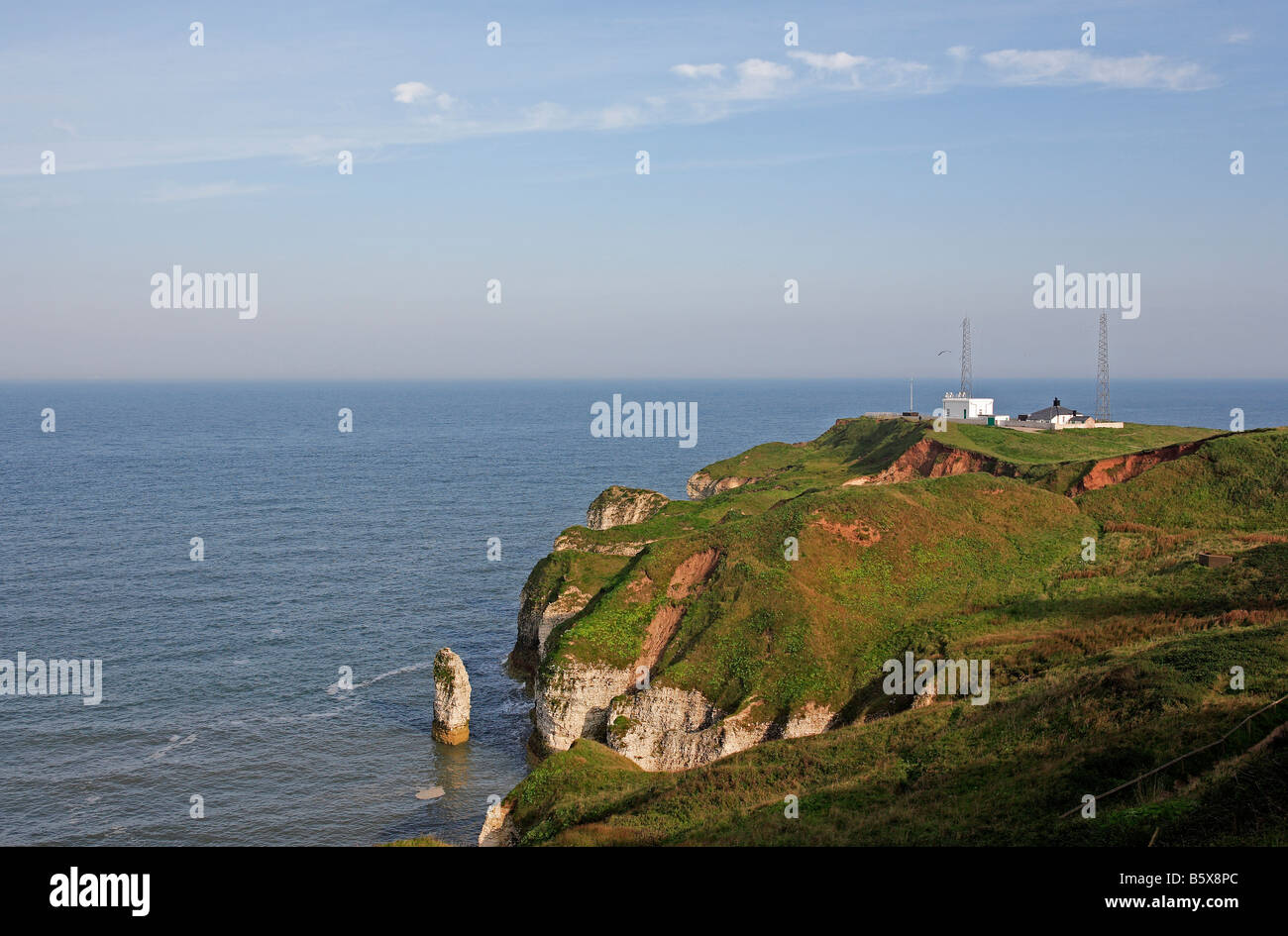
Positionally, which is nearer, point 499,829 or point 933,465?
point 499,829

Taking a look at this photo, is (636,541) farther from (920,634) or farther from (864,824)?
(864,824)

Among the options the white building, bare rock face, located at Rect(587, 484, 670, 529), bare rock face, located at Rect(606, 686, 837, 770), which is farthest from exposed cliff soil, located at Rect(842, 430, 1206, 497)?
bare rock face, located at Rect(606, 686, 837, 770)

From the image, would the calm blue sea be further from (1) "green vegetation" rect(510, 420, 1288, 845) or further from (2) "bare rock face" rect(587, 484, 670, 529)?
(1) "green vegetation" rect(510, 420, 1288, 845)

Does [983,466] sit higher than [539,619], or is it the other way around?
[983,466]

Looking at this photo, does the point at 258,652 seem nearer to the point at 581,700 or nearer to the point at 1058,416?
the point at 581,700

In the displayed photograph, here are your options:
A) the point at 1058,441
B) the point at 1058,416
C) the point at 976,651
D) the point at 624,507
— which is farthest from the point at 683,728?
the point at 1058,416

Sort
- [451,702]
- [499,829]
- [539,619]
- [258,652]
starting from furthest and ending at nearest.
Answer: [258,652] → [539,619] → [451,702] → [499,829]
